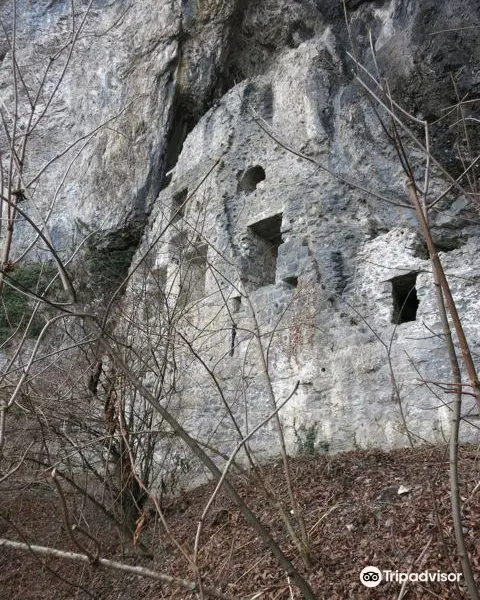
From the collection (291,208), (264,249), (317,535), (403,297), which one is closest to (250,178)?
(264,249)

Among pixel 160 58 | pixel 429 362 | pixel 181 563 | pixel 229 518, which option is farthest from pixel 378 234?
pixel 160 58

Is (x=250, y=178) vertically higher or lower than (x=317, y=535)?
higher

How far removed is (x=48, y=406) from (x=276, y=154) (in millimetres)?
6105

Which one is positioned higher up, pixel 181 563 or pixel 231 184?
pixel 231 184

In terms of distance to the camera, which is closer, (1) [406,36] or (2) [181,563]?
(2) [181,563]

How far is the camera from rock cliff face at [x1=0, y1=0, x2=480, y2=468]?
6398mm

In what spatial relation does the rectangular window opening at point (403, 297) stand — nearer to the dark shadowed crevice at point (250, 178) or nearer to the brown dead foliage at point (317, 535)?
the brown dead foliage at point (317, 535)

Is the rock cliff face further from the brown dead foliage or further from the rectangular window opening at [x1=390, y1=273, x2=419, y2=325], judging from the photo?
the brown dead foliage

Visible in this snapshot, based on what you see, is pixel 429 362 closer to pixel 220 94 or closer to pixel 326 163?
pixel 326 163

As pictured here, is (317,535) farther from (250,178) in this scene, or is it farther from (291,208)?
(250,178)

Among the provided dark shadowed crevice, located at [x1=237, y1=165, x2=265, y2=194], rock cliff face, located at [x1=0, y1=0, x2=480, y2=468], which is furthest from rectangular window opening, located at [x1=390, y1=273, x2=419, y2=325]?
dark shadowed crevice, located at [x1=237, y1=165, x2=265, y2=194]

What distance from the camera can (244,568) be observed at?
3.84 meters

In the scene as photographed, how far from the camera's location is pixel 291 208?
8.52m

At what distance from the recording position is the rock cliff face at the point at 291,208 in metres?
6.40
